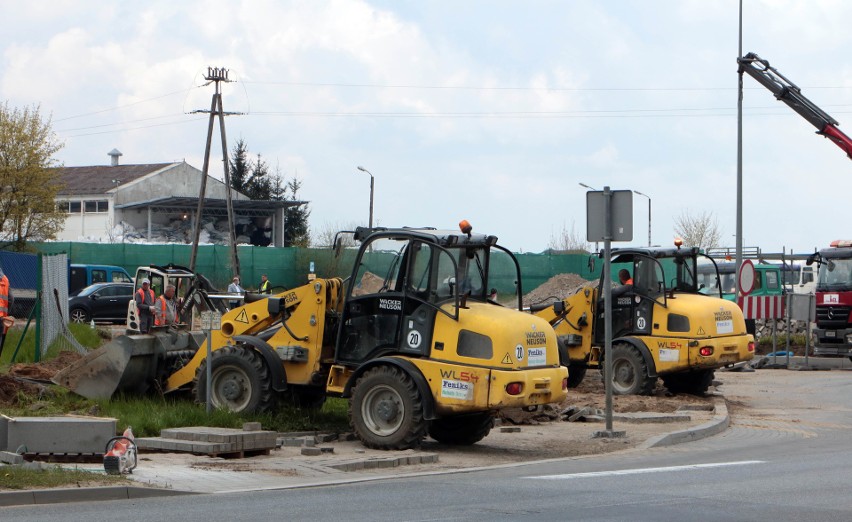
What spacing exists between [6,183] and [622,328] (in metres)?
38.8

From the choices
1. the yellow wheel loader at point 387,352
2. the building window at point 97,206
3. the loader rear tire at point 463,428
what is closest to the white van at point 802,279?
the yellow wheel loader at point 387,352

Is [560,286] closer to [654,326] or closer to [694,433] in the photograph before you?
[654,326]

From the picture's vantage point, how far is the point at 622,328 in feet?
70.2

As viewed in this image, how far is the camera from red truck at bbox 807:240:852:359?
3186 centimetres

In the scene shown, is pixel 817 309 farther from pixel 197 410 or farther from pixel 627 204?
pixel 197 410

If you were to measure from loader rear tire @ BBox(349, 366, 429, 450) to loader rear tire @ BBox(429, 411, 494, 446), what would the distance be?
1030 millimetres

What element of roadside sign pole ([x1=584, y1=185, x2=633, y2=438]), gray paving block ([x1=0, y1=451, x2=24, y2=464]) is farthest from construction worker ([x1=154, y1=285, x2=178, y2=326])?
gray paving block ([x1=0, y1=451, x2=24, y2=464])

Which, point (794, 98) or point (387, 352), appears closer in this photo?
point (387, 352)

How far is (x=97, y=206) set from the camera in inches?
3221

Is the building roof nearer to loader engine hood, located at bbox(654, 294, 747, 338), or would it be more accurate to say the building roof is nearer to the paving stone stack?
loader engine hood, located at bbox(654, 294, 747, 338)

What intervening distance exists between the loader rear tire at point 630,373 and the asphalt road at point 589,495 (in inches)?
207

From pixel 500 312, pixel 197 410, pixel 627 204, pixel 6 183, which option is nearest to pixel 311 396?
pixel 197 410

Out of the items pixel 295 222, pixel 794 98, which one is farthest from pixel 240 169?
pixel 794 98

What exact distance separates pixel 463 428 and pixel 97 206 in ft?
232
